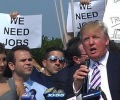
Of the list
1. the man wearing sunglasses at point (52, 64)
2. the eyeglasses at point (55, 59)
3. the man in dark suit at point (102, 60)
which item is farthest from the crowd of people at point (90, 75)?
the eyeglasses at point (55, 59)

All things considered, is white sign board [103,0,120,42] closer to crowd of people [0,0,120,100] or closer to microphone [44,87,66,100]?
crowd of people [0,0,120,100]

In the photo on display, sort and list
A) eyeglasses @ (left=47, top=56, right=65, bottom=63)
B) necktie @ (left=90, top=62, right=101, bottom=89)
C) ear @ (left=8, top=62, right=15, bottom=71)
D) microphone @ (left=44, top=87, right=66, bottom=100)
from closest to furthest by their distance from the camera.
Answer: microphone @ (left=44, top=87, right=66, bottom=100) < necktie @ (left=90, top=62, right=101, bottom=89) < ear @ (left=8, top=62, right=15, bottom=71) < eyeglasses @ (left=47, top=56, right=65, bottom=63)

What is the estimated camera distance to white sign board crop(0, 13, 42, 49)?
863 cm

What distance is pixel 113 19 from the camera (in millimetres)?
6992

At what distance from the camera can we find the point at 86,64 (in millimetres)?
3756

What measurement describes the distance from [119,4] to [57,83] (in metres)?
3.63

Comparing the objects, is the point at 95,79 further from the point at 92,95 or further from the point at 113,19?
the point at 113,19

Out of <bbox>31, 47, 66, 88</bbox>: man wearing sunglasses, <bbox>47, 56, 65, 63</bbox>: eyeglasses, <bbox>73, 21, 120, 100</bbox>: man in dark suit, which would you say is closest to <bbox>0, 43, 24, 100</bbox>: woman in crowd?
<bbox>31, 47, 66, 88</bbox>: man wearing sunglasses

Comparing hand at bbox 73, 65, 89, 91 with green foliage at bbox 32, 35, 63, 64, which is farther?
green foliage at bbox 32, 35, 63, 64

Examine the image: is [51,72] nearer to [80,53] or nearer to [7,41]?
[80,53]

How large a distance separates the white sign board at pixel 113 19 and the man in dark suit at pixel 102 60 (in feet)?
9.48

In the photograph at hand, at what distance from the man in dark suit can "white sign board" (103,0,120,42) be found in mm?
2889

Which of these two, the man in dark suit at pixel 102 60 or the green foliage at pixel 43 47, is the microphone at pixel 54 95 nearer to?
the man in dark suit at pixel 102 60

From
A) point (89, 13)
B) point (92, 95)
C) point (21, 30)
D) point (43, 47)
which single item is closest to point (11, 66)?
point (92, 95)
